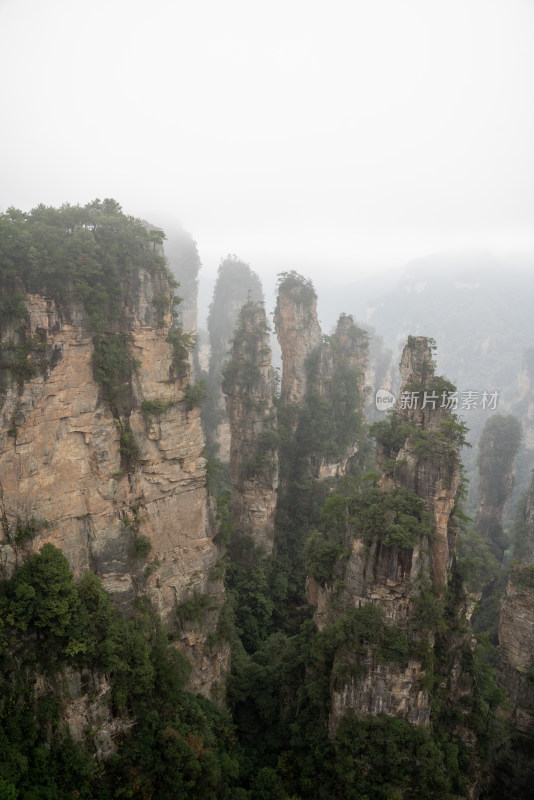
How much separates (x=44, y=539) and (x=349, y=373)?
2538 cm

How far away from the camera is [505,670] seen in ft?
64.8

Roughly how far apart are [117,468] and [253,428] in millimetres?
12556

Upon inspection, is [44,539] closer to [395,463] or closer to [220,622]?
[220,622]

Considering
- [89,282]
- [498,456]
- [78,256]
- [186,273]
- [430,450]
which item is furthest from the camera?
[186,273]

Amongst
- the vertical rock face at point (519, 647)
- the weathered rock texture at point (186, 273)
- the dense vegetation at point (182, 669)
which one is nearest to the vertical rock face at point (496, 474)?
the vertical rock face at point (519, 647)

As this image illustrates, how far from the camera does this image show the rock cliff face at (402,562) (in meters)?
15.2

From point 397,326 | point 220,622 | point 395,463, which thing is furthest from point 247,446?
point 397,326

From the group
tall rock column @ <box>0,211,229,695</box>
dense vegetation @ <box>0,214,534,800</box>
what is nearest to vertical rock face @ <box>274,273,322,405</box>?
dense vegetation @ <box>0,214,534,800</box>

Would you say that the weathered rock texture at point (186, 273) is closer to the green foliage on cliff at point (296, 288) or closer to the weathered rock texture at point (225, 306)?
the weathered rock texture at point (225, 306)

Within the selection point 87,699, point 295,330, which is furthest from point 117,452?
point 295,330

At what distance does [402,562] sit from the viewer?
49.7ft

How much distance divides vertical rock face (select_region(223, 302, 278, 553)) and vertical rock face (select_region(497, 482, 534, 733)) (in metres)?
13.4

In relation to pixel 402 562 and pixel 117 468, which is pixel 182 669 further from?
pixel 402 562

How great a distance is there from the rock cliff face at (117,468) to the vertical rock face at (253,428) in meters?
8.46
